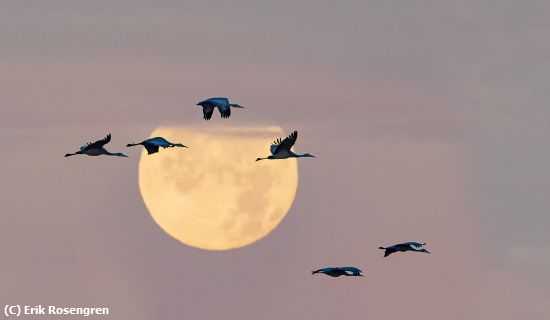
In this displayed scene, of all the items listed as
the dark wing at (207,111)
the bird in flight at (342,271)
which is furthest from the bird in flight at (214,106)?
the bird in flight at (342,271)

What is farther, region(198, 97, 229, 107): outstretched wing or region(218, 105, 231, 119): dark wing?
region(198, 97, 229, 107): outstretched wing

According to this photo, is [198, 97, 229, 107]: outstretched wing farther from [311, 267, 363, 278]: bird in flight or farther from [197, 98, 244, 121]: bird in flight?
[311, 267, 363, 278]: bird in flight

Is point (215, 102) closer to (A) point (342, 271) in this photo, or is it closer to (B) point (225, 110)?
(B) point (225, 110)

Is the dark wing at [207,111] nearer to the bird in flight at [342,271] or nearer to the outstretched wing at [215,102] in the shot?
the outstretched wing at [215,102]

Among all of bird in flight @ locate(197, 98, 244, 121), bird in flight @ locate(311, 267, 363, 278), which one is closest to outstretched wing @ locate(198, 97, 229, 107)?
bird in flight @ locate(197, 98, 244, 121)

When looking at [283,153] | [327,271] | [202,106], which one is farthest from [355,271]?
[202,106]

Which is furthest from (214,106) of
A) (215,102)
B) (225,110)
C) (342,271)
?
(342,271)

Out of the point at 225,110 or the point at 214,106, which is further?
the point at 214,106

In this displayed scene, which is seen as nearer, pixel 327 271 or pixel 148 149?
pixel 148 149

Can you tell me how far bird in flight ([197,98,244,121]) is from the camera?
419ft

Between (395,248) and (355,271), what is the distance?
15.3ft

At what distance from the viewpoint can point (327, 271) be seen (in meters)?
134

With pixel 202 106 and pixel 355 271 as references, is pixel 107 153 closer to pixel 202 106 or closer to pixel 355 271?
pixel 202 106

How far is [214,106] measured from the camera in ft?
427
